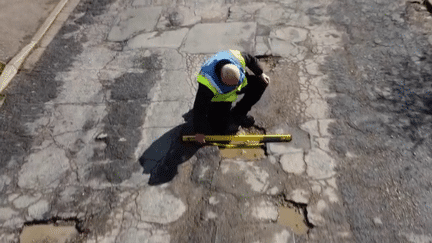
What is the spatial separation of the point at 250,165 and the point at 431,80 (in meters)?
2.70

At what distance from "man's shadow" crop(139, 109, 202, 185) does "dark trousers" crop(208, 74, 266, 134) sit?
0.34 metres

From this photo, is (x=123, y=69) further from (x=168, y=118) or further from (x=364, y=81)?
(x=364, y=81)

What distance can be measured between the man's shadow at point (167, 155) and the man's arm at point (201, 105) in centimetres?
40

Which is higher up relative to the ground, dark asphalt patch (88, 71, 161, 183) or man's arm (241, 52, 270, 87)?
man's arm (241, 52, 270, 87)

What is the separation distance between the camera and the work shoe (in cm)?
354

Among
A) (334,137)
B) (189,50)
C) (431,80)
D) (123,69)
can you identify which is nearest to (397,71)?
(431,80)

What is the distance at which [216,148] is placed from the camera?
3.37m

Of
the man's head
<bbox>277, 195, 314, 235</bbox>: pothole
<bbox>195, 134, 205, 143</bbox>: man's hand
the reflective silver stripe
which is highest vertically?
the man's head

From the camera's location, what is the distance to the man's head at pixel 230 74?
263 centimetres

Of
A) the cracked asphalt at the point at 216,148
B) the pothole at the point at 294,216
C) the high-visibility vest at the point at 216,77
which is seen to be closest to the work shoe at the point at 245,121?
the cracked asphalt at the point at 216,148

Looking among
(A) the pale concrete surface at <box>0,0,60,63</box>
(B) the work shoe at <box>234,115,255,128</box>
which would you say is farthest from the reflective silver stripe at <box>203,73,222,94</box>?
(A) the pale concrete surface at <box>0,0,60,63</box>

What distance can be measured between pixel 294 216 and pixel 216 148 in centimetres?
114

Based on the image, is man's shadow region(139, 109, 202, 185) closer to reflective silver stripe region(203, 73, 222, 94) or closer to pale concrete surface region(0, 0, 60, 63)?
reflective silver stripe region(203, 73, 222, 94)

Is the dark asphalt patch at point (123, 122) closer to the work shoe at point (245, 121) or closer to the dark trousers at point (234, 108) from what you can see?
the dark trousers at point (234, 108)
